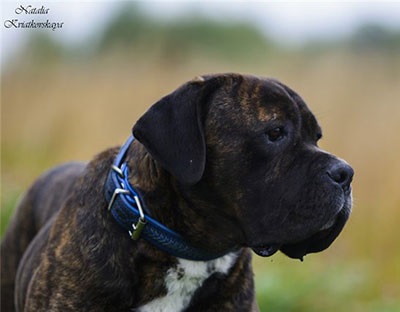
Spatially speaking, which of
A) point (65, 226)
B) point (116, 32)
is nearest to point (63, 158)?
point (65, 226)

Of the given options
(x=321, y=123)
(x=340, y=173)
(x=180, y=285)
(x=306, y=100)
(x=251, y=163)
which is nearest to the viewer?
(x=340, y=173)

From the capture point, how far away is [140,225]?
4.05 meters

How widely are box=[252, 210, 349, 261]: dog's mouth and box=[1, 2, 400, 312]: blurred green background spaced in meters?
2.67

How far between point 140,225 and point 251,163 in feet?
1.98

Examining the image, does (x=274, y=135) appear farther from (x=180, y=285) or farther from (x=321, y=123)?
(x=321, y=123)

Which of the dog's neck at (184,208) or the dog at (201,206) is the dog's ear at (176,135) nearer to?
the dog at (201,206)

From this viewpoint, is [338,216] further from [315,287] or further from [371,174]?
[371,174]

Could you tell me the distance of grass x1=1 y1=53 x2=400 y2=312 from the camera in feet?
23.9

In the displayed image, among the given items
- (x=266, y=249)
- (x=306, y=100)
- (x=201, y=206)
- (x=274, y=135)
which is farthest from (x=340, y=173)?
(x=306, y=100)

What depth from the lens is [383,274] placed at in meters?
7.68

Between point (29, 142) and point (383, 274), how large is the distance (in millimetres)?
6938

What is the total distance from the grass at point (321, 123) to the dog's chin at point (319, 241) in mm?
2567

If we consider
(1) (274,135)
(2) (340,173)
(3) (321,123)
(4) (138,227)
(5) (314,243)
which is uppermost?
(1) (274,135)

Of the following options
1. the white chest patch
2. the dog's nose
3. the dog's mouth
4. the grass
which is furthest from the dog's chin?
the grass
